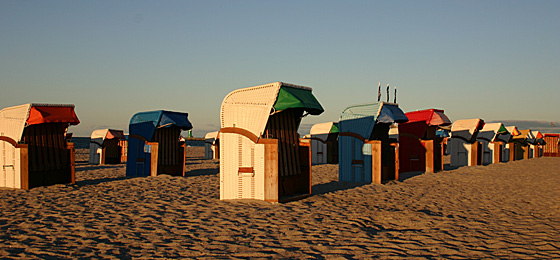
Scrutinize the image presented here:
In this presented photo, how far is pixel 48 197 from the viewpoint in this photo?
33.6 feet

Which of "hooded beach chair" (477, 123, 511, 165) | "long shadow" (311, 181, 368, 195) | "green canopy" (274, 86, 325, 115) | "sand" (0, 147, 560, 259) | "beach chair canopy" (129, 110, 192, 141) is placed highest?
"green canopy" (274, 86, 325, 115)

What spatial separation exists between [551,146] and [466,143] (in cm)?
2477

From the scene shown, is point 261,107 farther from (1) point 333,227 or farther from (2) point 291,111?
(1) point 333,227

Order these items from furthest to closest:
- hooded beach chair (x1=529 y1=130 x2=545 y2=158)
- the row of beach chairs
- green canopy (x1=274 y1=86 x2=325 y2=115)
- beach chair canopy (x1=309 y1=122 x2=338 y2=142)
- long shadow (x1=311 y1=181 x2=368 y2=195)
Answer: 1. hooded beach chair (x1=529 y1=130 x2=545 y2=158)
2. beach chair canopy (x1=309 y1=122 x2=338 y2=142)
3. long shadow (x1=311 y1=181 x2=368 y2=195)
4. the row of beach chairs
5. green canopy (x1=274 y1=86 x2=325 y2=115)

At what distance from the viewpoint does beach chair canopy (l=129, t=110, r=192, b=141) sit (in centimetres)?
1599

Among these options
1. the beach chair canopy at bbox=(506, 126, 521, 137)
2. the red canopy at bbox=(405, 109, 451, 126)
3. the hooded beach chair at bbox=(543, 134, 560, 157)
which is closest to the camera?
the red canopy at bbox=(405, 109, 451, 126)

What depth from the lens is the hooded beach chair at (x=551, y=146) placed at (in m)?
40.2

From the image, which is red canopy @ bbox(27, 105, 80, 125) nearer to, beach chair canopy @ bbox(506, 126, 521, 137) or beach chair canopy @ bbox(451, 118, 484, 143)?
beach chair canopy @ bbox(451, 118, 484, 143)

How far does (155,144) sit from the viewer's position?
1612 centimetres

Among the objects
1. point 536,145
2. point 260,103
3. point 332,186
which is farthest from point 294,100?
point 536,145

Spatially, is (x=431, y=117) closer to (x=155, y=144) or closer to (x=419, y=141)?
(x=419, y=141)

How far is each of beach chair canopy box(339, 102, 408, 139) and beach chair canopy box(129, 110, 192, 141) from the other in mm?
6877

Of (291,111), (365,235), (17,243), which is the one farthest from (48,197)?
(365,235)

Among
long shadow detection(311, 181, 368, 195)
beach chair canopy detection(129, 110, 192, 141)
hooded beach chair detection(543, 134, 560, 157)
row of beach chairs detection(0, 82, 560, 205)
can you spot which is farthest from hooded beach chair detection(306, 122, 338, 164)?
hooded beach chair detection(543, 134, 560, 157)
